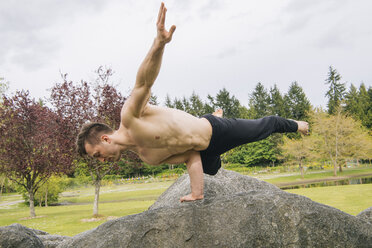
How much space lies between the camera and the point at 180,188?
5.31m

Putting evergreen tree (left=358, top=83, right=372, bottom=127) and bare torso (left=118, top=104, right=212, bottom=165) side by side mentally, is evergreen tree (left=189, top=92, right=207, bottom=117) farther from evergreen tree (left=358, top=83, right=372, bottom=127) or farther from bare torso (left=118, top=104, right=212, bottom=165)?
bare torso (left=118, top=104, right=212, bottom=165)

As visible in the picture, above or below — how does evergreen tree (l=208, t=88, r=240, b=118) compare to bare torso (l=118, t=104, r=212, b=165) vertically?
above

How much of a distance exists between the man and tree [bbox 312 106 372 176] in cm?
2769

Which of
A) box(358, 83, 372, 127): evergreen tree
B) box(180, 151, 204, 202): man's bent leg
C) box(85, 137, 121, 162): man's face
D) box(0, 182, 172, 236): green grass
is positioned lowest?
box(0, 182, 172, 236): green grass

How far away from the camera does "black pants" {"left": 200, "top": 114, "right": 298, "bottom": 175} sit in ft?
11.4

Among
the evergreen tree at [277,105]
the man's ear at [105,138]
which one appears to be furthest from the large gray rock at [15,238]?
the evergreen tree at [277,105]

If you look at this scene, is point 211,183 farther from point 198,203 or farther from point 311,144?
point 311,144

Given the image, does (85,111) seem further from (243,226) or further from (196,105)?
(196,105)

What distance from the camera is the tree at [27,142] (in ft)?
47.7

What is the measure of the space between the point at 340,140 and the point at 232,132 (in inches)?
1126

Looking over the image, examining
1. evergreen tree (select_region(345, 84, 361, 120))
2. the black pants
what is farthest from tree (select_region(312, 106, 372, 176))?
the black pants

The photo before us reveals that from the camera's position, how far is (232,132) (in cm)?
351

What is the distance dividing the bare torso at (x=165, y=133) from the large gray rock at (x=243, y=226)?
0.66 meters

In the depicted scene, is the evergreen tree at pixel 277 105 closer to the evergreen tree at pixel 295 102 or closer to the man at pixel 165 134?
the evergreen tree at pixel 295 102
